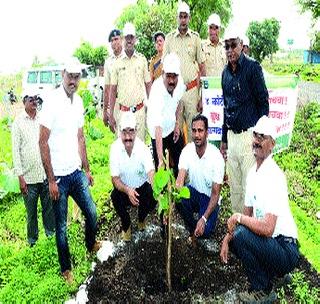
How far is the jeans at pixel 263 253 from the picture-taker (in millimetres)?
3898

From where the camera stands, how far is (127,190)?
4969 mm

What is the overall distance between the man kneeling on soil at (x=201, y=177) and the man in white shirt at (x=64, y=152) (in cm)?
99

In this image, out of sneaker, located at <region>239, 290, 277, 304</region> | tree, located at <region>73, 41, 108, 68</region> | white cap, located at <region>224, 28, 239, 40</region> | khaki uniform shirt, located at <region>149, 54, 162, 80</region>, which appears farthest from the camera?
tree, located at <region>73, 41, 108, 68</region>

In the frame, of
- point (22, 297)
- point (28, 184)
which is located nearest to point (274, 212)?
point (22, 297)

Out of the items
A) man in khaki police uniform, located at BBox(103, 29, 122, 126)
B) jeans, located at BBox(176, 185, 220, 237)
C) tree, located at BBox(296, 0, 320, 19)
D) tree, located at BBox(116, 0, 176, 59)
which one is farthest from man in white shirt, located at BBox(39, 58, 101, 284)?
tree, located at BBox(296, 0, 320, 19)

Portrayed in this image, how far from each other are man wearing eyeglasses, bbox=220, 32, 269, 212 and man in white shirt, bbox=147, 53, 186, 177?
56 cm

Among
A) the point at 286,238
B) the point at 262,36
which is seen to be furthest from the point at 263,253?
the point at 262,36

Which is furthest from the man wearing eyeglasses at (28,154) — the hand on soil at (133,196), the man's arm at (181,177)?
the man's arm at (181,177)

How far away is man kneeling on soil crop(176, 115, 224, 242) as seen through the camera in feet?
15.9

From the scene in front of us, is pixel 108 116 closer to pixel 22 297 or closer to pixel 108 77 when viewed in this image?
pixel 108 77

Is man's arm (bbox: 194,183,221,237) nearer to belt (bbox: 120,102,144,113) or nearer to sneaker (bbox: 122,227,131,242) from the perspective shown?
sneaker (bbox: 122,227,131,242)

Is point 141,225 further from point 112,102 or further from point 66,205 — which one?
point 112,102

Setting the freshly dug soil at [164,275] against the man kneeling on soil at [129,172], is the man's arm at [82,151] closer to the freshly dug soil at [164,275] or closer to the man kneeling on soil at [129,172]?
the man kneeling on soil at [129,172]

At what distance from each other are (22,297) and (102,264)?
816 mm
